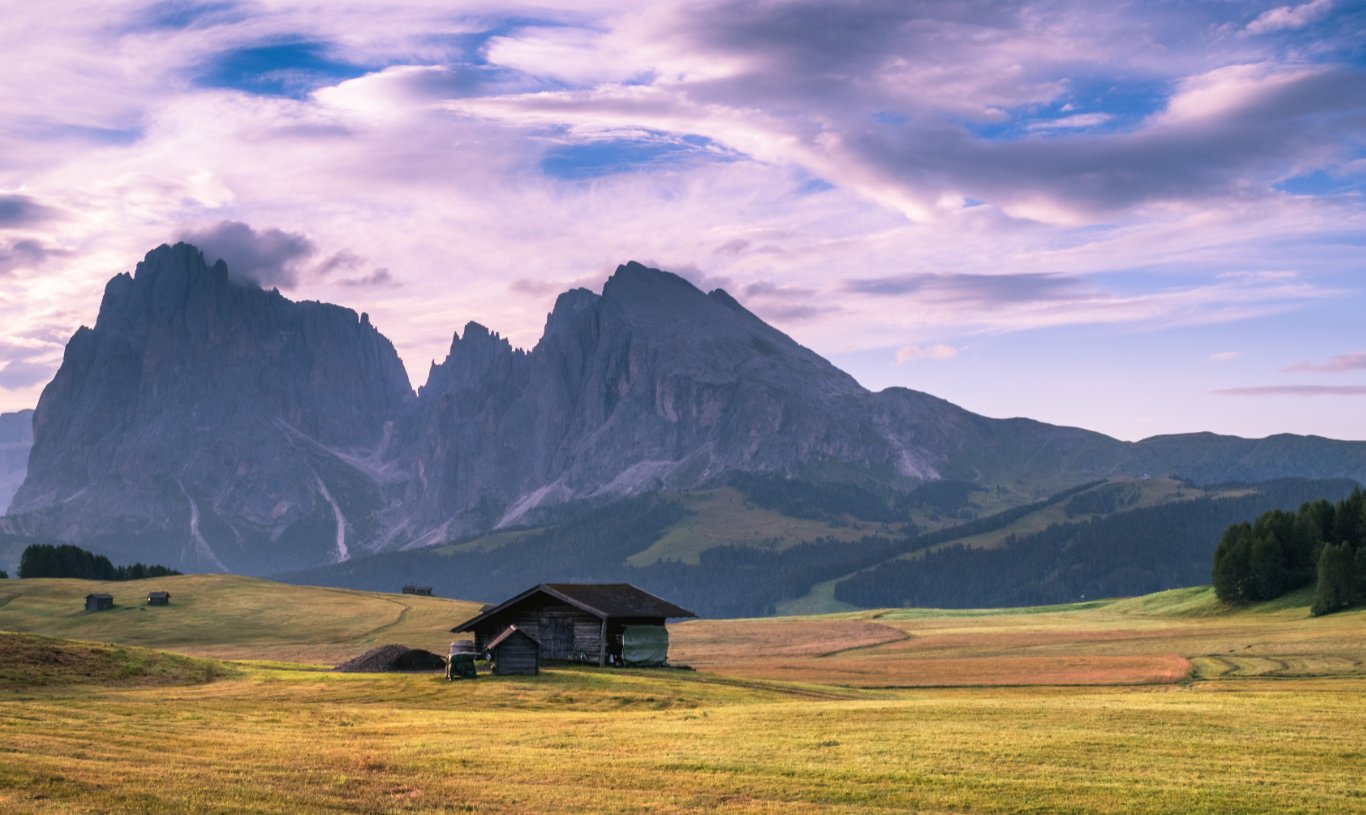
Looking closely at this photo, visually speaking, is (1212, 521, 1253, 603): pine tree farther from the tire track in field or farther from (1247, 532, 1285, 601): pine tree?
the tire track in field

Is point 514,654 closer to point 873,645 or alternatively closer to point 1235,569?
point 873,645

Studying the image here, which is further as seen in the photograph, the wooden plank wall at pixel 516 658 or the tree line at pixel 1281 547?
the tree line at pixel 1281 547

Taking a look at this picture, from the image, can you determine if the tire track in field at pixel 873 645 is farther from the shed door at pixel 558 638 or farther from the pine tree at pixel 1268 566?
the shed door at pixel 558 638

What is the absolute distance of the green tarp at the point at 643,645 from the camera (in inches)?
3268

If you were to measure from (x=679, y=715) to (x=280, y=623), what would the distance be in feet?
331

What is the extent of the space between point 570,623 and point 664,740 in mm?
42211

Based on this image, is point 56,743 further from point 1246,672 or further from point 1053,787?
point 1246,672

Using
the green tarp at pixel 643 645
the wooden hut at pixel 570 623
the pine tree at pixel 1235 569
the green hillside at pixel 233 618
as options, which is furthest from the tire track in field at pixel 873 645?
the wooden hut at pixel 570 623

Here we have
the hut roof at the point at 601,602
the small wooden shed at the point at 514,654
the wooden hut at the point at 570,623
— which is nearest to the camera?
the small wooden shed at the point at 514,654

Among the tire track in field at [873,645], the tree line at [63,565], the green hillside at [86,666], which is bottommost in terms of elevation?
the tire track in field at [873,645]

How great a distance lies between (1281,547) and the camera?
14575 centimetres

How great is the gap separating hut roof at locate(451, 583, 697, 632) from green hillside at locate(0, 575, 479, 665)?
91.1 ft

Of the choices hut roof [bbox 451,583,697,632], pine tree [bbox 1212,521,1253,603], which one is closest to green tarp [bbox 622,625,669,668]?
hut roof [bbox 451,583,697,632]

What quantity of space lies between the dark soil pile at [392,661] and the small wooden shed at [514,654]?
32.4ft
